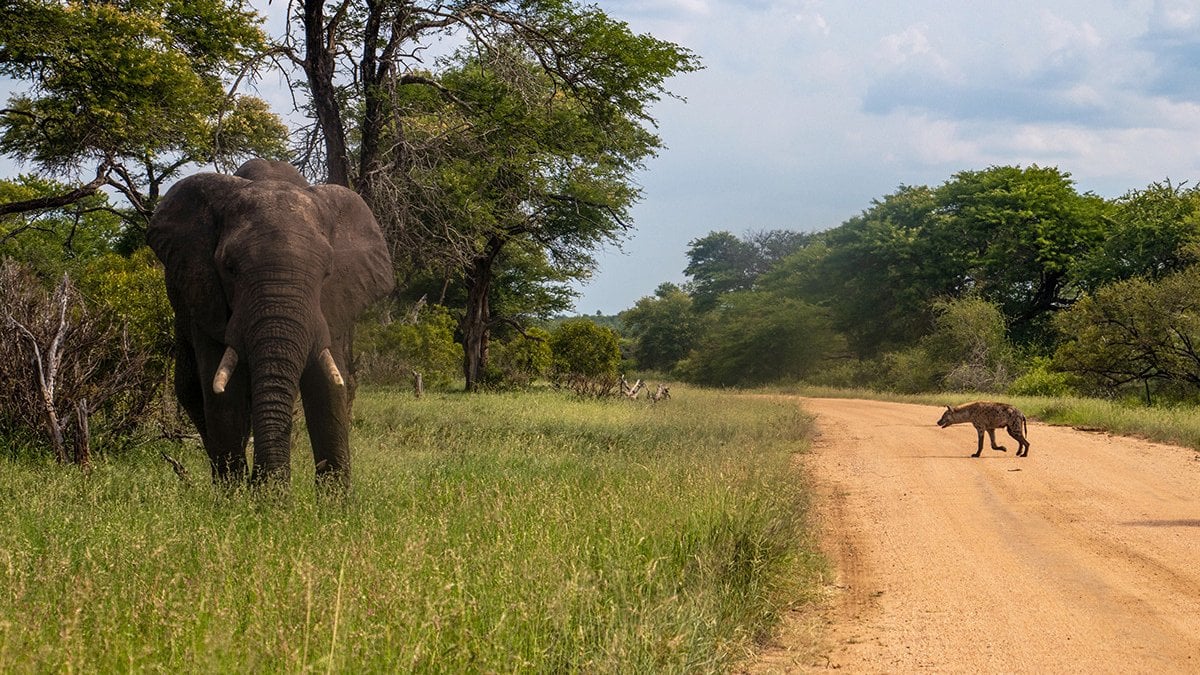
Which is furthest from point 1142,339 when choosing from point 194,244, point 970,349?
point 194,244

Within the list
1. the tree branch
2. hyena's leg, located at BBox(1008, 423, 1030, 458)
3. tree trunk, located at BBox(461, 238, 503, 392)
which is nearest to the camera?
hyena's leg, located at BBox(1008, 423, 1030, 458)

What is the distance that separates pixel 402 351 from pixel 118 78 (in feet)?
50.8

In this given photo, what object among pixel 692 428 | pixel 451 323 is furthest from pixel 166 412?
pixel 451 323

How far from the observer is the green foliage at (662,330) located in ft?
246

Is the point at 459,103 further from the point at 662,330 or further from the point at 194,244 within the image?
the point at 662,330

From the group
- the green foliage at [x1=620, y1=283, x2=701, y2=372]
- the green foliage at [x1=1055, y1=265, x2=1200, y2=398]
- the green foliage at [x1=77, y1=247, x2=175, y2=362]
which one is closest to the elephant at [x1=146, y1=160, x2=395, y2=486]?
the green foliage at [x1=77, y1=247, x2=175, y2=362]

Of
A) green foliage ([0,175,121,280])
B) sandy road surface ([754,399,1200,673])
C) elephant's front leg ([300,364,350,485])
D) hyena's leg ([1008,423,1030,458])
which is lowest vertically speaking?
sandy road surface ([754,399,1200,673])

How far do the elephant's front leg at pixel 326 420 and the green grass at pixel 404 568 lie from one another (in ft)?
1.07

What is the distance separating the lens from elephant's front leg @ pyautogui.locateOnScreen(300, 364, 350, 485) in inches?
335

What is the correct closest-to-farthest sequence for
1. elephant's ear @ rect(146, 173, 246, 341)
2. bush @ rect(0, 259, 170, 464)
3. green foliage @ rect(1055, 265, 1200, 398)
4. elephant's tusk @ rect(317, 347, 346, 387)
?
1. elephant's tusk @ rect(317, 347, 346, 387)
2. elephant's ear @ rect(146, 173, 246, 341)
3. bush @ rect(0, 259, 170, 464)
4. green foliage @ rect(1055, 265, 1200, 398)

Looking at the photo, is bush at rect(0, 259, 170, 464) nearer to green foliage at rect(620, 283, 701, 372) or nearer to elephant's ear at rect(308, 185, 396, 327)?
elephant's ear at rect(308, 185, 396, 327)

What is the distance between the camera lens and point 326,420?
8.59 meters

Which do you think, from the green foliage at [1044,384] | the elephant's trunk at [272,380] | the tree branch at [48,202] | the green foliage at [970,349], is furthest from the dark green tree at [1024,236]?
the elephant's trunk at [272,380]

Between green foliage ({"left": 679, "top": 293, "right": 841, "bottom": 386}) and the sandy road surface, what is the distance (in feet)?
126
